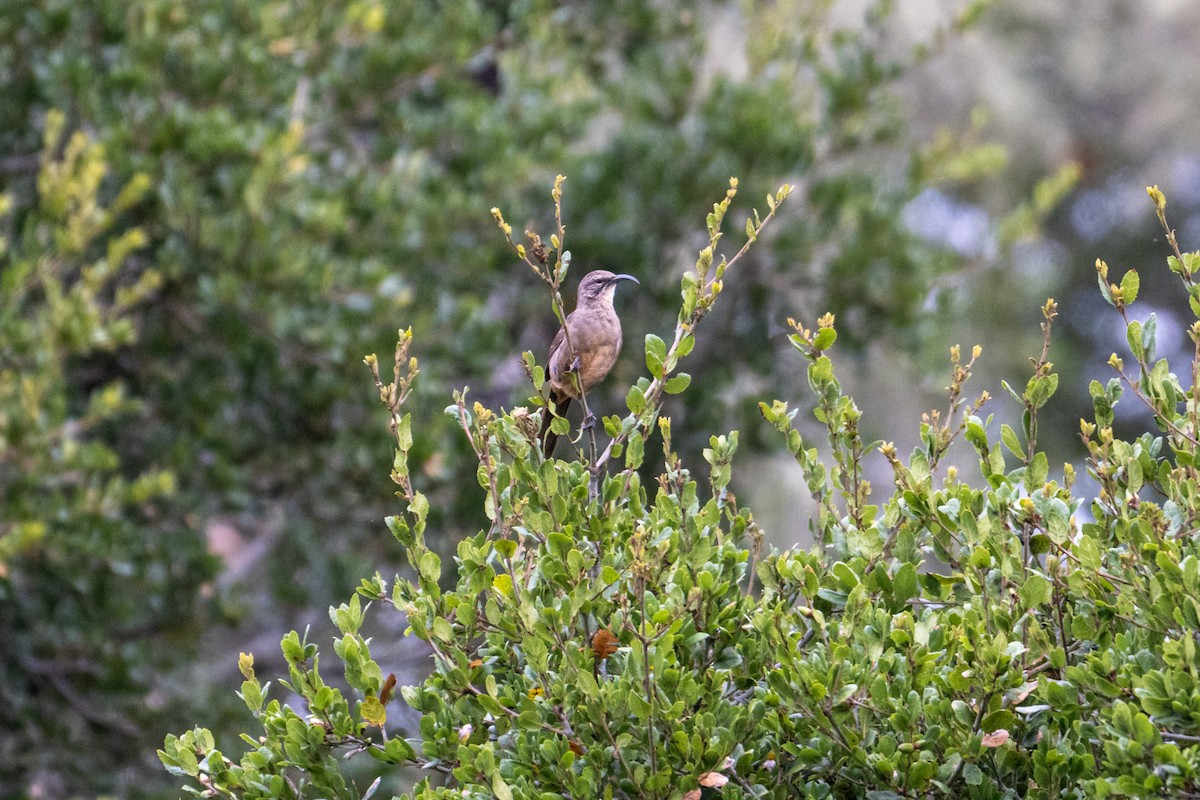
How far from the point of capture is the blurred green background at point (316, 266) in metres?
5.11

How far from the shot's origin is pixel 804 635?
2256 mm

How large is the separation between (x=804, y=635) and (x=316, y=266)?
354 cm

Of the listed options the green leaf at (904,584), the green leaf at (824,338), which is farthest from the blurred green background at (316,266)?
the green leaf at (904,584)

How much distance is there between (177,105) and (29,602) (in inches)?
79.0

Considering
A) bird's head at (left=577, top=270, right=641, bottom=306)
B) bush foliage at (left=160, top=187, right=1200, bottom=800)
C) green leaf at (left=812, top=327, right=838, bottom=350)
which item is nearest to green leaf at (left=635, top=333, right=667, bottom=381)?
bush foliage at (left=160, top=187, right=1200, bottom=800)

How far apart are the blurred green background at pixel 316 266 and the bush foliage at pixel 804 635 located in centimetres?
254

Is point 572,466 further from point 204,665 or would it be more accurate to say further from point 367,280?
point 204,665

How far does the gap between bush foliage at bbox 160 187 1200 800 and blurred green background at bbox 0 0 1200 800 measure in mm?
2537

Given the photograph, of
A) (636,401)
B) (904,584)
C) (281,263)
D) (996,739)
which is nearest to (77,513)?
(281,263)

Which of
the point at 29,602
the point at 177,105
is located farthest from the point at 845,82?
the point at 29,602

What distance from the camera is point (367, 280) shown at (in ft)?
17.7

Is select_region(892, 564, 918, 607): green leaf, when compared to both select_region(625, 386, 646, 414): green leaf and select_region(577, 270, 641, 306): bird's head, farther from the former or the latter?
select_region(577, 270, 641, 306): bird's head

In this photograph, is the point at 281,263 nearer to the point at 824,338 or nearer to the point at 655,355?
the point at 655,355

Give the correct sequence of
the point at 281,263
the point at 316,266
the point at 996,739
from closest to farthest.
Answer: the point at 996,739 → the point at 281,263 → the point at 316,266
